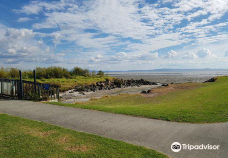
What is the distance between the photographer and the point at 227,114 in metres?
8.50

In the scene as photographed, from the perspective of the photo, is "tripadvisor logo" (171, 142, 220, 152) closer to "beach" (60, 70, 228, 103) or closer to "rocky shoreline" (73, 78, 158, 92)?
"beach" (60, 70, 228, 103)

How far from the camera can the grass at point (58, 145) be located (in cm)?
446

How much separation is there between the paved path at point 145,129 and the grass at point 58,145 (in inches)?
19.5

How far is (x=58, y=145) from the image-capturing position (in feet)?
16.2

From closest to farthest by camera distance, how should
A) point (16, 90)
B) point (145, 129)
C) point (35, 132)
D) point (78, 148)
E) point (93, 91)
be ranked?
point (78, 148), point (35, 132), point (145, 129), point (16, 90), point (93, 91)

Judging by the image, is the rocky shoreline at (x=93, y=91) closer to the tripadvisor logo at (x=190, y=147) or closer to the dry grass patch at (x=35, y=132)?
the dry grass patch at (x=35, y=132)

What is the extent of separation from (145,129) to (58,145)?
2967 mm

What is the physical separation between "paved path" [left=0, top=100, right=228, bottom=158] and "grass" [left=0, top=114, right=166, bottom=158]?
495mm

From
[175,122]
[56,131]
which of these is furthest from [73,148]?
[175,122]

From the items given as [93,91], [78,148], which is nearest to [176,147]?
[78,148]

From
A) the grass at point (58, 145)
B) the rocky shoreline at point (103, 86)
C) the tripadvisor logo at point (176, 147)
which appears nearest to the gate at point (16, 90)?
the grass at point (58, 145)

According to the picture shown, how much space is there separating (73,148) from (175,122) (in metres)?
4.38

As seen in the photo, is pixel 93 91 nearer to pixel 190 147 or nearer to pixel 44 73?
pixel 44 73

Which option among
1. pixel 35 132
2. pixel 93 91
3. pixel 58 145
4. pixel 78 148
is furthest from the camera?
pixel 93 91
